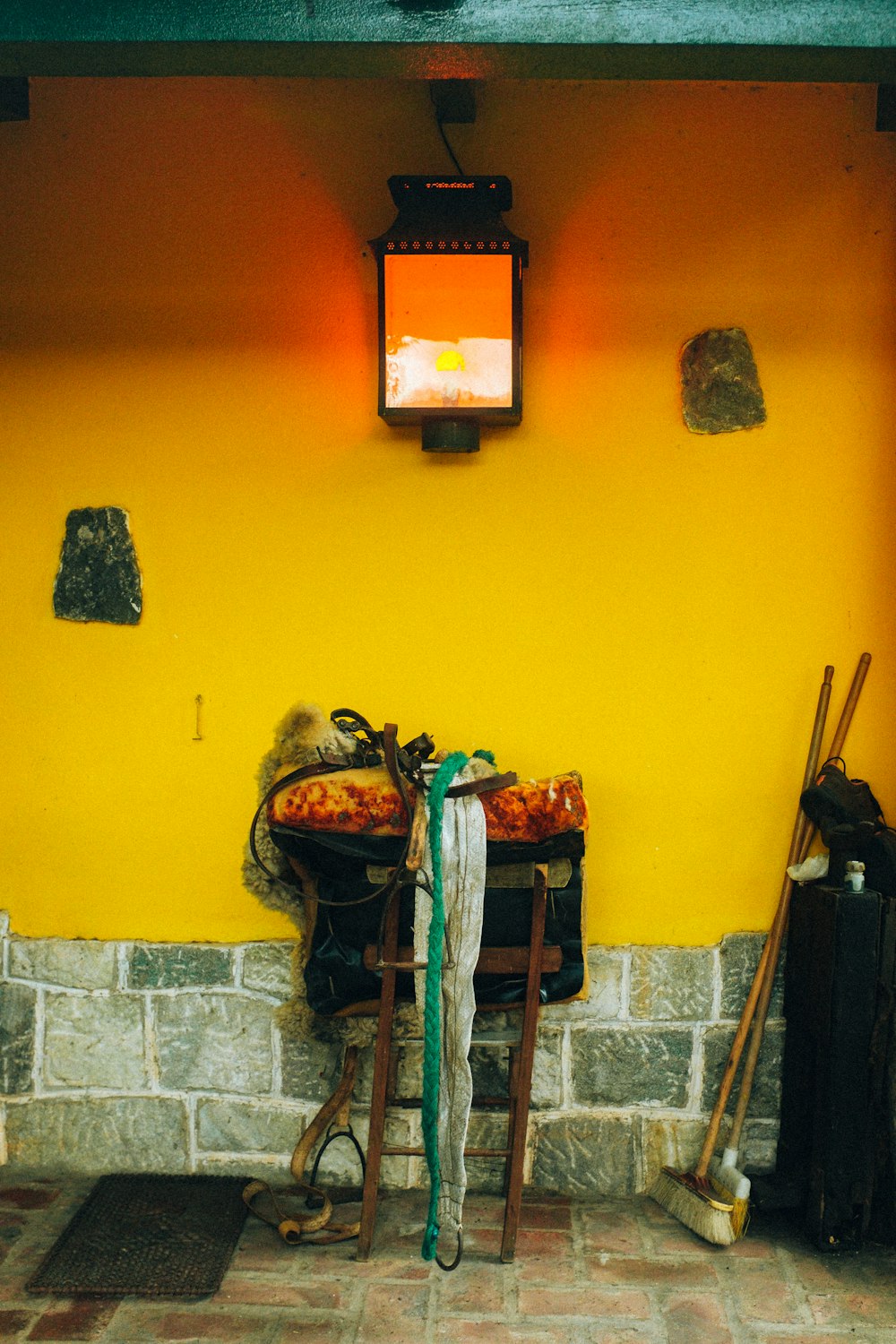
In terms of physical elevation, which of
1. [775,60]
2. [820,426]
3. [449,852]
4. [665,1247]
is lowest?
[665,1247]

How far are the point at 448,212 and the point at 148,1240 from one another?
257 centimetres

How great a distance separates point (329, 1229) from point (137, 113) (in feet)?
9.36

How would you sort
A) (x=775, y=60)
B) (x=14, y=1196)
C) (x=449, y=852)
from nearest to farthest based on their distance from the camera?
1. (x=775, y=60)
2. (x=449, y=852)
3. (x=14, y=1196)

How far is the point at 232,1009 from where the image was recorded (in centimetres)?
297

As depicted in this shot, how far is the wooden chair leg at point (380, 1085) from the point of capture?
8.60 feet

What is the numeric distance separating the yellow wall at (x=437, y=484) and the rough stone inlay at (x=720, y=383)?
A: 0.03 metres

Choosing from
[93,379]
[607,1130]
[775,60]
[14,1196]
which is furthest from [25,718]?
[775,60]

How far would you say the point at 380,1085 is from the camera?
265cm

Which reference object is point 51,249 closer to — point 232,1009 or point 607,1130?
point 232,1009

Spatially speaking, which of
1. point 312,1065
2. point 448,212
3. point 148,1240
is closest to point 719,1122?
point 312,1065

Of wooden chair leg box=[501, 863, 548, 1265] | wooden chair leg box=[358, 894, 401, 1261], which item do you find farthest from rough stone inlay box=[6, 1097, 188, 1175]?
wooden chair leg box=[501, 863, 548, 1265]

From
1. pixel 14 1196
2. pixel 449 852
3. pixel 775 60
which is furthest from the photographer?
pixel 14 1196

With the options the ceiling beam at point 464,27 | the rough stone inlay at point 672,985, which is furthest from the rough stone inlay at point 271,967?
the ceiling beam at point 464,27

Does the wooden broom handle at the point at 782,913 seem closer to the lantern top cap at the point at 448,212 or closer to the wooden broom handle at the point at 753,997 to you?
the wooden broom handle at the point at 753,997
